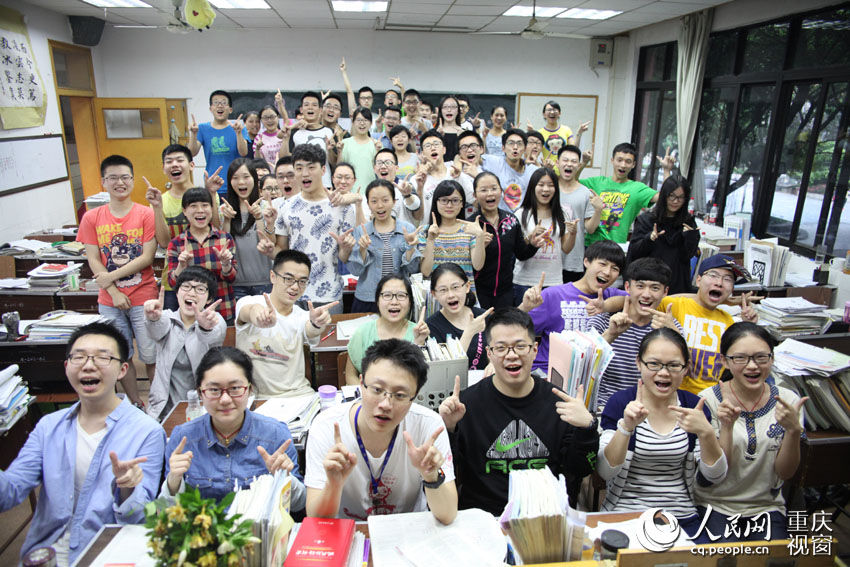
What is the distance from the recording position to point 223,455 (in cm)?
191

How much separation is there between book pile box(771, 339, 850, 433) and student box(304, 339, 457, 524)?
1.81 meters

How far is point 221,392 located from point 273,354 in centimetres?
86

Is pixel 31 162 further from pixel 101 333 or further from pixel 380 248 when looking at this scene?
pixel 101 333

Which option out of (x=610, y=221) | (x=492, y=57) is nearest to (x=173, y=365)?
(x=610, y=221)

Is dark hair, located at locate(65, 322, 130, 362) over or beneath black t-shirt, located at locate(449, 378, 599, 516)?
over

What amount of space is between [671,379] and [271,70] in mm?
8444

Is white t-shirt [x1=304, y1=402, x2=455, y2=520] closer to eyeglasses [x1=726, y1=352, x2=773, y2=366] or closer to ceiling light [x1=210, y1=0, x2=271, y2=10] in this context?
eyeglasses [x1=726, y1=352, x2=773, y2=366]

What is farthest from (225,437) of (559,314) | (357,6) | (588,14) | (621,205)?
(588,14)

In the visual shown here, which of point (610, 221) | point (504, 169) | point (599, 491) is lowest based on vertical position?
point (599, 491)

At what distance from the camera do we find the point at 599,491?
226cm

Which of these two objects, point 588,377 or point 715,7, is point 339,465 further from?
point 715,7

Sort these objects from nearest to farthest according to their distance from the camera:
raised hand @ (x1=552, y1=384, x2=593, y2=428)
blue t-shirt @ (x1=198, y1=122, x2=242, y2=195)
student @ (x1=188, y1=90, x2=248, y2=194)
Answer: raised hand @ (x1=552, y1=384, x2=593, y2=428)
student @ (x1=188, y1=90, x2=248, y2=194)
blue t-shirt @ (x1=198, y1=122, x2=242, y2=195)

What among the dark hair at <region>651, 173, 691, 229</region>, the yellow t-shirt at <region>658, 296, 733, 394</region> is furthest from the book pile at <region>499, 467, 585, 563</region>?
the dark hair at <region>651, 173, 691, 229</region>

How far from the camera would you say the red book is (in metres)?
1.37
